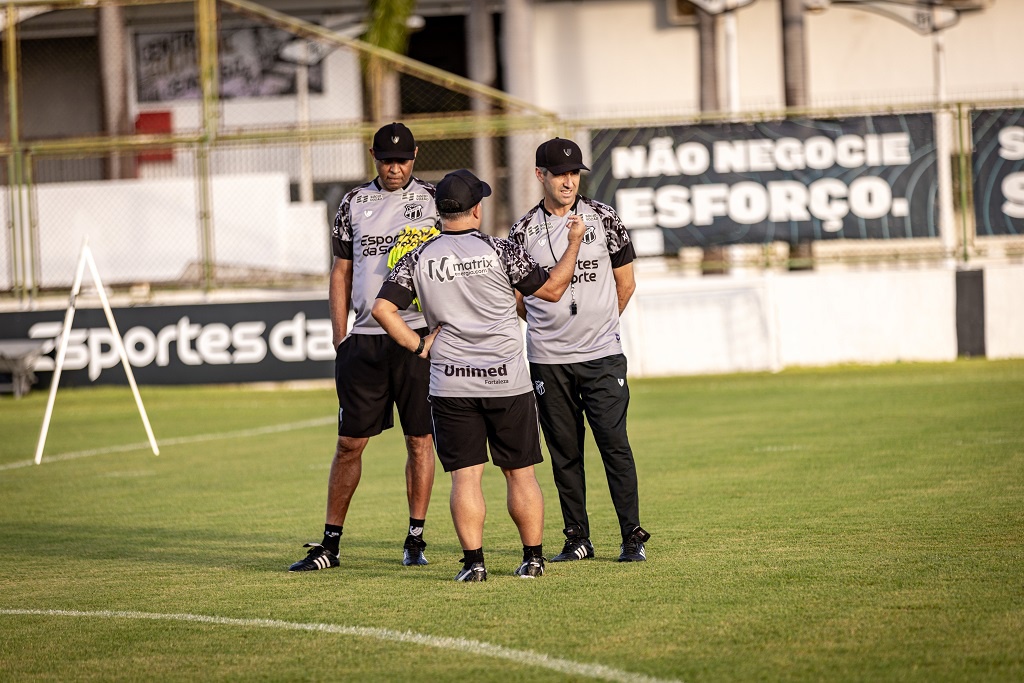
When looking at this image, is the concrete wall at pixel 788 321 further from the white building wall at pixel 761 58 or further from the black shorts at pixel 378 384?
the white building wall at pixel 761 58

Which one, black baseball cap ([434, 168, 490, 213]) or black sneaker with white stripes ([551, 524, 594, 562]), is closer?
black baseball cap ([434, 168, 490, 213])

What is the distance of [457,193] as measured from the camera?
256 inches

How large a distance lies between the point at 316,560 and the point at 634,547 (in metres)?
1.65

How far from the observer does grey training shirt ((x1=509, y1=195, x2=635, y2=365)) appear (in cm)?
728

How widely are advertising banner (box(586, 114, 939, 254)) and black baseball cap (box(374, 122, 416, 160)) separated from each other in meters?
11.6

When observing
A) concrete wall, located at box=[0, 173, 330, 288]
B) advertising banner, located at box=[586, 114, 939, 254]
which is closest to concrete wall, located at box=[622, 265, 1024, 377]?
advertising banner, located at box=[586, 114, 939, 254]

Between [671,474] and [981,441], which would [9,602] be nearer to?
[671,474]

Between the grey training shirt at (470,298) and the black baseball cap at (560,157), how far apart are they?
633 millimetres

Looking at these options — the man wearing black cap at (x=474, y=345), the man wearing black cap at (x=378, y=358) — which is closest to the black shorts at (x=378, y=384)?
the man wearing black cap at (x=378, y=358)

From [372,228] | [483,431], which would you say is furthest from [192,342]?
[483,431]

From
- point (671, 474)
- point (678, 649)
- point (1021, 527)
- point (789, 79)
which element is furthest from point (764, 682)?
point (789, 79)

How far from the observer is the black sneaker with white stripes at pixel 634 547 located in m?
6.99

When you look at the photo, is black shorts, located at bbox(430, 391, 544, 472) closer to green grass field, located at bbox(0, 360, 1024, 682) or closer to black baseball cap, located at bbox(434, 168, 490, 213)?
green grass field, located at bbox(0, 360, 1024, 682)

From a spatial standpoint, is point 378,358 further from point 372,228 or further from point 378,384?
point 372,228
